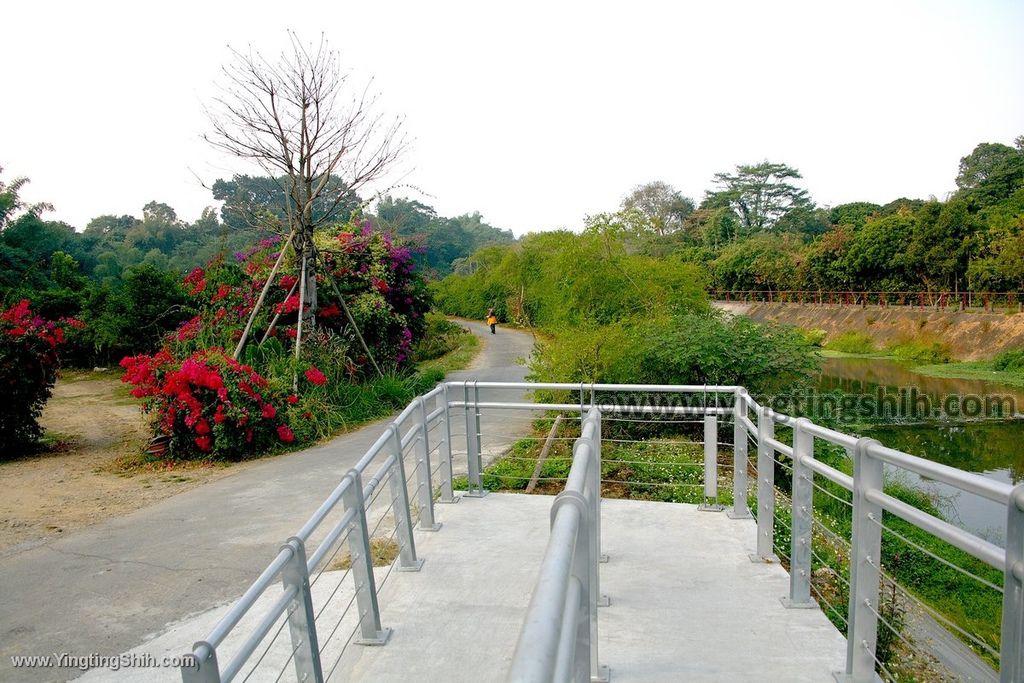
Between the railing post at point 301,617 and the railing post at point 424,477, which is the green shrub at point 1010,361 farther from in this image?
the railing post at point 301,617

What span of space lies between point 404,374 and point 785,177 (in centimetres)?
5242

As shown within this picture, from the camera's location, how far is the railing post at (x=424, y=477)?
5.27 m

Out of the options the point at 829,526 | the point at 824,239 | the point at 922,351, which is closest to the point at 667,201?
the point at 824,239

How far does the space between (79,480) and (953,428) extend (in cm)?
1707

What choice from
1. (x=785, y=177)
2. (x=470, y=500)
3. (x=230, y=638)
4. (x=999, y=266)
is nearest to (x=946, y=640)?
(x=470, y=500)

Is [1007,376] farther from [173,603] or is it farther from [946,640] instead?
[173,603]

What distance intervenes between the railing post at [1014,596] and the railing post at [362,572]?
109 inches

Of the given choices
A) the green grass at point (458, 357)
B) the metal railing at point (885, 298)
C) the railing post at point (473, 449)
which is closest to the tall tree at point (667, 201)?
the metal railing at point (885, 298)

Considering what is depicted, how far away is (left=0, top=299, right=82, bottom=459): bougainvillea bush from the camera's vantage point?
9.26m

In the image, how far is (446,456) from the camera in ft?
19.8

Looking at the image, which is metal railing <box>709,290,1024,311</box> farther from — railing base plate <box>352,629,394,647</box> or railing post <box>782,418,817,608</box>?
railing base plate <box>352,629,394,647</box>

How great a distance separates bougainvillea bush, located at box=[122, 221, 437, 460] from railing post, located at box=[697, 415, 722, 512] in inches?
223

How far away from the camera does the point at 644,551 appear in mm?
4883

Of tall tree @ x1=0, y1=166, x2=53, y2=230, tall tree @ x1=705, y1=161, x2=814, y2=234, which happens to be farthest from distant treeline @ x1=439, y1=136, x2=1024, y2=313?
tall tree @ x1=0, y1=166, x2=53, y2=230
